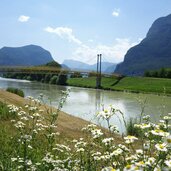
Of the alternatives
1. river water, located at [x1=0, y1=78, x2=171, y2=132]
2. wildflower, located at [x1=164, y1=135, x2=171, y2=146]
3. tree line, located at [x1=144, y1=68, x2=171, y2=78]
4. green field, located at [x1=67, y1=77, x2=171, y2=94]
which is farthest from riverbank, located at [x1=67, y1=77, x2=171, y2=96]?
wildflower, located at [x1=164, y1=135, x2=171, y2=146]

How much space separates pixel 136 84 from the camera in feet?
262

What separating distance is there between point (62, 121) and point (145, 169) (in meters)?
15.1

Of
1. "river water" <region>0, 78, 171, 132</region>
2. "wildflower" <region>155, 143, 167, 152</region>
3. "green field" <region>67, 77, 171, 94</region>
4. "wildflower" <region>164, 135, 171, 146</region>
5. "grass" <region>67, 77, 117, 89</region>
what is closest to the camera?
"wildflower" <region>155, 143, 167, 152</region>

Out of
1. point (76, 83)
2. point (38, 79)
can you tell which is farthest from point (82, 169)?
point (38, 79)

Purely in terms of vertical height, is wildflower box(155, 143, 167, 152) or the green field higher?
wildflower box(155, 143, 167, 152)

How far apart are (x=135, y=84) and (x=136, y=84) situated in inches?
27.5

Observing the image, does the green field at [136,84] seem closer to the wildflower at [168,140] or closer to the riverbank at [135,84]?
the riverbank at [135,84]

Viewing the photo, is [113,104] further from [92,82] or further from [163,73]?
[92,82]

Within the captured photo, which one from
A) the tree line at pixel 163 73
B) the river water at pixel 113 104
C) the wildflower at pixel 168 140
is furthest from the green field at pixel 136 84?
the wildflower at pixel 168 140

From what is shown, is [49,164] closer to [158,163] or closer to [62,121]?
[158,163]

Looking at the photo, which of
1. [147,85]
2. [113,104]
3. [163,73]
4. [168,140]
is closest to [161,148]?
[168,140]

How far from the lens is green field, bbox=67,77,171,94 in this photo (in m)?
69.3

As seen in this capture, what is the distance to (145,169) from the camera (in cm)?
284

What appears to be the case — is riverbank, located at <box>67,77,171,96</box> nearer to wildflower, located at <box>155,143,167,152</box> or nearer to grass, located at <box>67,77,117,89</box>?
grass, located at <box>67,77,117,89</box>
